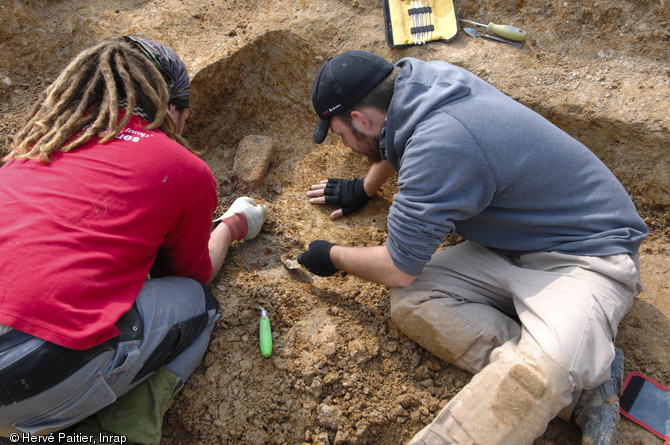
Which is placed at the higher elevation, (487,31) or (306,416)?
(487,31)

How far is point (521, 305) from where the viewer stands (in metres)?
2.02

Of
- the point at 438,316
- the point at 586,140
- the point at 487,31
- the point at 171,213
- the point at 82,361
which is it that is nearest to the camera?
the point at 82,361

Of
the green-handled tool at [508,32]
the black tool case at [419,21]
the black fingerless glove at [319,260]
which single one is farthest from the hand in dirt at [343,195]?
the green-handled tool at [508,32]

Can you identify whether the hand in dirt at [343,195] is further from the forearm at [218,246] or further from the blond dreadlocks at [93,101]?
the blond dreadlocks at [93,101]

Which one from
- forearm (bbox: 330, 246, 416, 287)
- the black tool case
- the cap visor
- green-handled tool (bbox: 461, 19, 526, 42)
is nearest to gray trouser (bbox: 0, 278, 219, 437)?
forearm (bbox: 330, 246, 416, 287)

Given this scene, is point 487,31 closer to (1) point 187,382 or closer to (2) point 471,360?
(2) point 471,360

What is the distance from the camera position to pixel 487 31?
10.6ft

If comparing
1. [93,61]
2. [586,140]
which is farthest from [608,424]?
[93,61]

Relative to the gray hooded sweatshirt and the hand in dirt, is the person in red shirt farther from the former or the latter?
the hand in dirt

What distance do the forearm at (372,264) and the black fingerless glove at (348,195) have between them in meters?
0.66

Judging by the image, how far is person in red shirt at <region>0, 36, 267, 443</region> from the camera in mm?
1437

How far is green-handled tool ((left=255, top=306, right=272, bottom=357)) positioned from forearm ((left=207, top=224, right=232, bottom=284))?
0.34 meters

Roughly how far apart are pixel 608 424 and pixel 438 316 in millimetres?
758

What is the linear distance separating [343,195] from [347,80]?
41.3 inches
